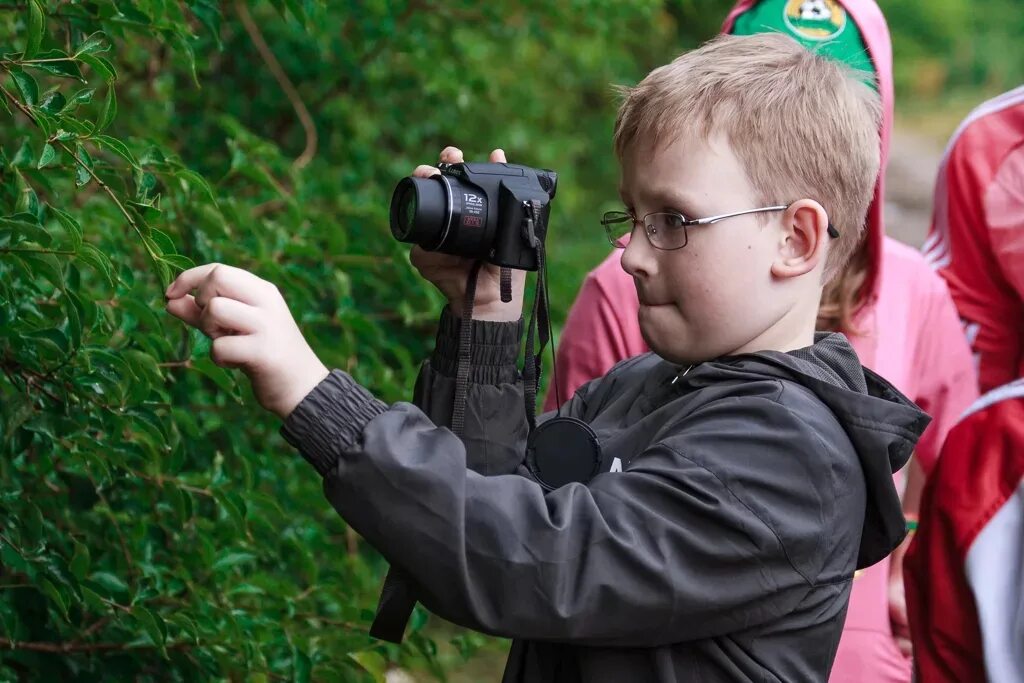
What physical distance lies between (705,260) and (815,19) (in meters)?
1.30

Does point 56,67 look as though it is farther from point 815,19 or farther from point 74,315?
point 815,19

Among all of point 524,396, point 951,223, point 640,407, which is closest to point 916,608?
point 640,407

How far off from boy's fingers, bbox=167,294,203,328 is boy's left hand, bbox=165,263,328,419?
19 mm

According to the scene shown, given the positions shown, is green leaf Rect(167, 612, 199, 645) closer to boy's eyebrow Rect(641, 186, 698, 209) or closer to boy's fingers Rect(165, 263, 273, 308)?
boy's fingers Rect(165, 263, 273, 308)

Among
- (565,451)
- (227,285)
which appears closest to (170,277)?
(227,285)

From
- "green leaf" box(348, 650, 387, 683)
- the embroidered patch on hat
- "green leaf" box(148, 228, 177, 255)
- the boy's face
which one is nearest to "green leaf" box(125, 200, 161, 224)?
"green leaf" box(148, 228, 177, 255)

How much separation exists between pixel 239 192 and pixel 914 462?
5.84 ft

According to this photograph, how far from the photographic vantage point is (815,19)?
282 centimetres

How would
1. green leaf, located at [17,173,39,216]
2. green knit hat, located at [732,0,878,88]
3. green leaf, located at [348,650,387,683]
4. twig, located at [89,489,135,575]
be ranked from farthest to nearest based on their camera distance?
green knit hat, located at [732,0,878,88] < green leaf, located at [348,650,387,683] < twig, located at [89,489,135,575] < green leaf, located at [17,173,39,216]

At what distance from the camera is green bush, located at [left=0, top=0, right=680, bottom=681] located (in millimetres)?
1885

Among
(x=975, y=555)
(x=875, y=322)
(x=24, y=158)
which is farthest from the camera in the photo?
(x=875, y=322)

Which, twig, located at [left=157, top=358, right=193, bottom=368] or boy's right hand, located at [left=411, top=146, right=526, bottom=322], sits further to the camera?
twig, located at [left=157, top=358, right=193, bottom=368]

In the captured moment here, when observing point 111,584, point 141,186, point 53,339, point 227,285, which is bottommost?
point 111,584

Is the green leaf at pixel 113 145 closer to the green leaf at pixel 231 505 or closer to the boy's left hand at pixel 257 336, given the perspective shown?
the boy's left hand at pixel 257 336
